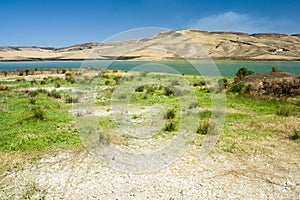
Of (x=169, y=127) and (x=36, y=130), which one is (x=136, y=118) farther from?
(x=36, y=130)

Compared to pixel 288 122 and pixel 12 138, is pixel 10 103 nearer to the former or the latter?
pixel 12 138

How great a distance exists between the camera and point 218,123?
10.5m

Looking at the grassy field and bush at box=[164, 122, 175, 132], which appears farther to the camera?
bush at box=[164, 122, 175, 132]

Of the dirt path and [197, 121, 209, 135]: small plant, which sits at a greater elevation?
[197, 121, 209, 135]: small plant

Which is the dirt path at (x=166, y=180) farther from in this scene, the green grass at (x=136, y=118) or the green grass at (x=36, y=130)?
the green grass at (x=36, y=130)

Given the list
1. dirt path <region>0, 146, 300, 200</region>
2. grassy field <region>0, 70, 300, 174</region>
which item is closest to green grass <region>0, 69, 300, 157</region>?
grassy field <region>0, 70, 300, 174</region>

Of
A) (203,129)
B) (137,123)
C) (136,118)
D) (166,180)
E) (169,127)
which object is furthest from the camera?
(136,118)

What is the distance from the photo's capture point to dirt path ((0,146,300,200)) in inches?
219

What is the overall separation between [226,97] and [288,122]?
681 cm

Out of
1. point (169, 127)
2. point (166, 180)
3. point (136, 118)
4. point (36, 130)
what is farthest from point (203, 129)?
point (36, 130)

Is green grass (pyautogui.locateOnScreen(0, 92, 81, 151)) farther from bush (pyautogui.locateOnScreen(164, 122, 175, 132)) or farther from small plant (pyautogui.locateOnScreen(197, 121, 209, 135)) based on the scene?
small plant (pyautogui.locateOnScreen(197, 121, 209, 135))

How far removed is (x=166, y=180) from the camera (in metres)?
6.16

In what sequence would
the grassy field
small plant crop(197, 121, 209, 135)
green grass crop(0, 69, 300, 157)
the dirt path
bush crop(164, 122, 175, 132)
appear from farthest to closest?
bush crop(164, 122, 175, 132) → small plant crop(197, 121, 209, 135) → green grass crop(0, 69, 300, 157) → the grassy field → the dirt path

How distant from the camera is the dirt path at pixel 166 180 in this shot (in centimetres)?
556
